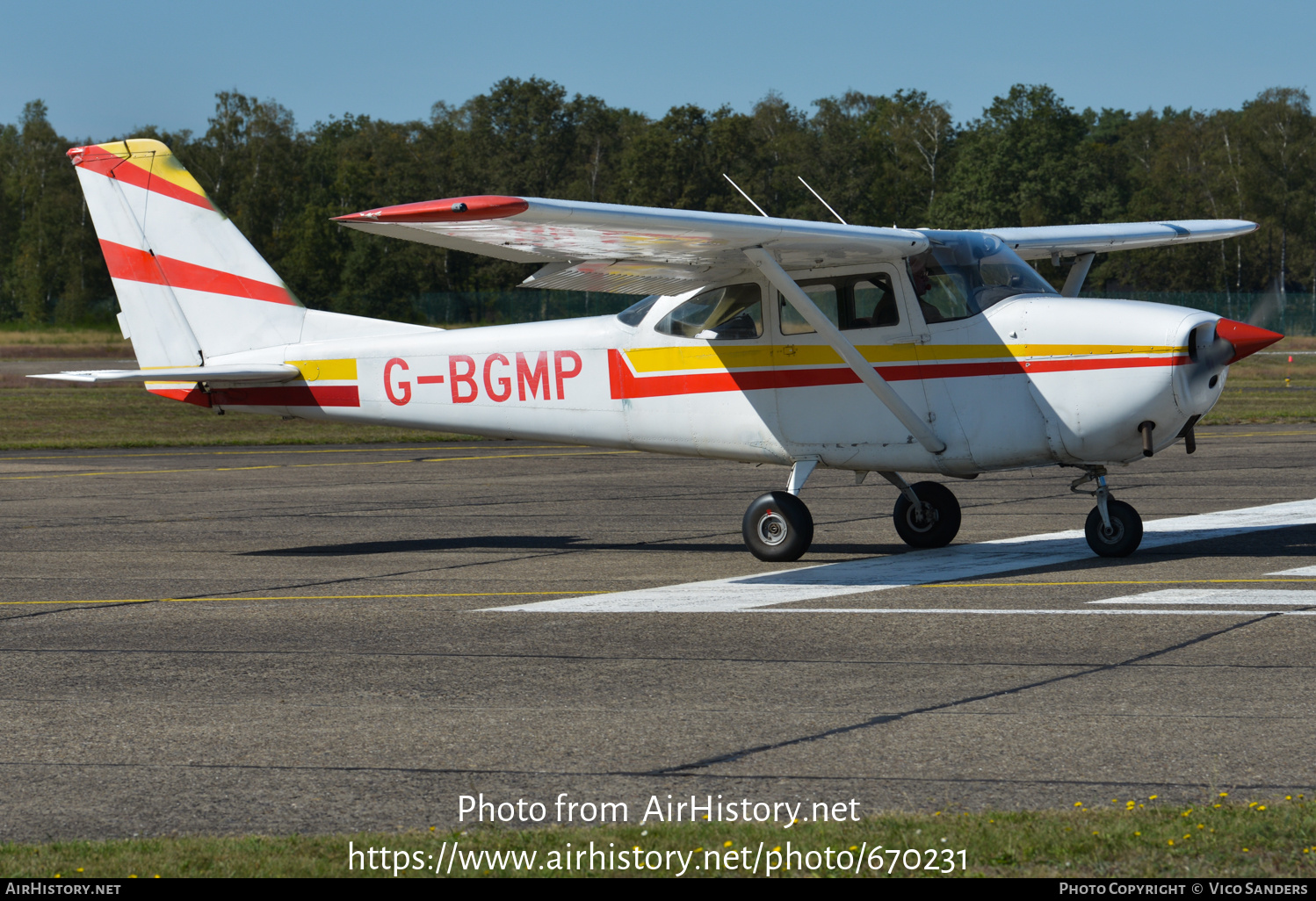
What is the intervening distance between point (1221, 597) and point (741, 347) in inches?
172

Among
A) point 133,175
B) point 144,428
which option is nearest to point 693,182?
point 144,428

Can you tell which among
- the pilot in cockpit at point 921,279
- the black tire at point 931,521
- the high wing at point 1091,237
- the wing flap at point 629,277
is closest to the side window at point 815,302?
the wing flap at point 629,277

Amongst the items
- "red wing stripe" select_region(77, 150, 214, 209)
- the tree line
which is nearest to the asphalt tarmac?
"red wing stripe" select_region(77, 150, 214, 209)

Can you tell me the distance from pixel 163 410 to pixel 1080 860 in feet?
106

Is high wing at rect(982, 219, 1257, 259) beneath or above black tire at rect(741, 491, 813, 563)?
above

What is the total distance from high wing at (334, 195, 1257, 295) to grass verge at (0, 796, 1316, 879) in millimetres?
4602

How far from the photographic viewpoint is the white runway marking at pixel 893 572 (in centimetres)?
941

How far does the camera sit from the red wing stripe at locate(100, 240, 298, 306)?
45.2ft

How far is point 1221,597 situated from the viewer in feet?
29.6

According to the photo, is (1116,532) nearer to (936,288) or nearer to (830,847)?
(936,288)

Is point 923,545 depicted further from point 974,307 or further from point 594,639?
point 594,639

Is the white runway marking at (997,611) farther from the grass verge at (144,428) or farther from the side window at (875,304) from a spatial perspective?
the grass verge at (144,428)

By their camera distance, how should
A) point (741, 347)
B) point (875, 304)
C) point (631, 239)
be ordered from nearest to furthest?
point (631, 239) < point (875, 304) < point (741, 347)

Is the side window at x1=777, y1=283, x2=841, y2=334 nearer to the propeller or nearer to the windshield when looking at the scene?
the windshield
